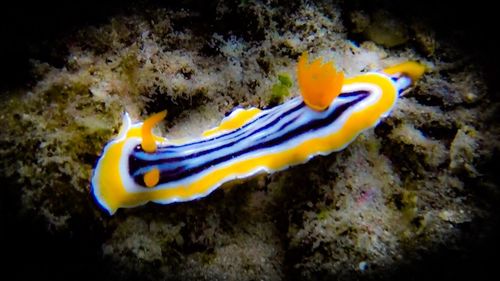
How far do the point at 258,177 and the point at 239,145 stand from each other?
30 cm

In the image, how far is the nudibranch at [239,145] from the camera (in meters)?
2.36

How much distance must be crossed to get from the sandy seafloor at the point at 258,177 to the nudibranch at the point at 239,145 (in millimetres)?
134

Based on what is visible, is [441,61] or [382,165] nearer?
[382,165]

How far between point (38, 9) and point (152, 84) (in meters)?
→ 0.96

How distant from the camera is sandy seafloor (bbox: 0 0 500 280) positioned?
7.53 feet

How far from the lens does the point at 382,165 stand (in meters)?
2.55

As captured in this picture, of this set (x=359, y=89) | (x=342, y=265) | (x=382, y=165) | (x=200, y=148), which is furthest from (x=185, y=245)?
(x=359, y=89)

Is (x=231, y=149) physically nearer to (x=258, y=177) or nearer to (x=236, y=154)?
(x=236, y=154)

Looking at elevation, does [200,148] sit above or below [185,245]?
above

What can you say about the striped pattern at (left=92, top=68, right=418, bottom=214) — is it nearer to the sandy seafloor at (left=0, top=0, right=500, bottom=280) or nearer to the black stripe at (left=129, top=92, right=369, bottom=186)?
the black stripe at (left=129, top=92, right=369, bottom=186)

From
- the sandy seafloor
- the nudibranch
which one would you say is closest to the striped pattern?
the nudibranch

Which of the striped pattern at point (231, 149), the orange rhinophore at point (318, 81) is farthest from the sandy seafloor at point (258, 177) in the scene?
the orange rhinophore at point (318, 81)

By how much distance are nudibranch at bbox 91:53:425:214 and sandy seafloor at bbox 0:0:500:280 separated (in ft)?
0.44

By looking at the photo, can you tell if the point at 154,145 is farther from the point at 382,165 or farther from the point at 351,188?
the point at 382,165
